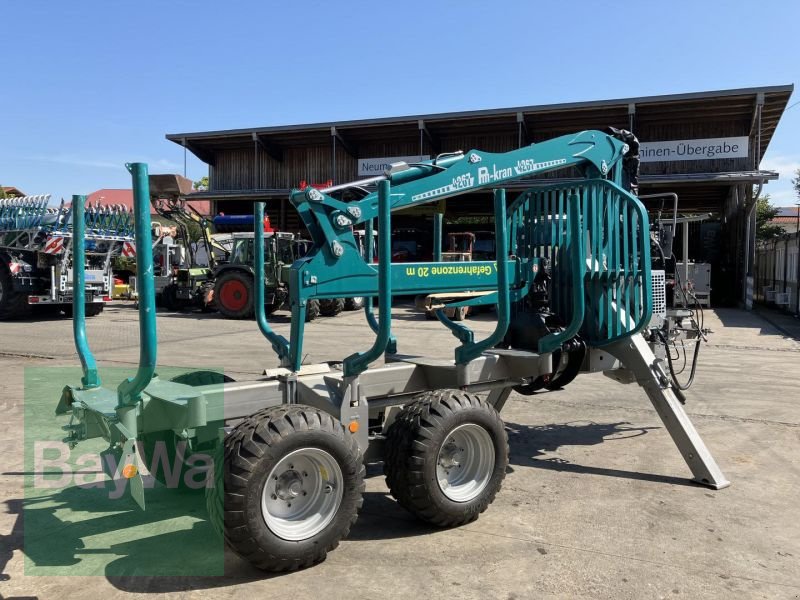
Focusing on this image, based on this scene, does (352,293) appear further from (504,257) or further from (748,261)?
(748,261)

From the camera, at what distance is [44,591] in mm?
3223

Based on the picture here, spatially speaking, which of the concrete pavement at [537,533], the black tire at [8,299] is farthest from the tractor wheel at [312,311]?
the concrete pavement at [537,533]

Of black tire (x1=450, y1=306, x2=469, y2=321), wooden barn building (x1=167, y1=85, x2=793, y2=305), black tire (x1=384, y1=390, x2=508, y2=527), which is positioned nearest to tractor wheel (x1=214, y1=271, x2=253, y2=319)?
black tire (x1=450, y1=306, x2=469, y2=321)

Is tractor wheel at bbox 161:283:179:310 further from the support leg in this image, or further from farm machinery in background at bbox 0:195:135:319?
the support leg

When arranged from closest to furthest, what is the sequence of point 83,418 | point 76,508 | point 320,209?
point 83,418
point 320,209
point 76,508

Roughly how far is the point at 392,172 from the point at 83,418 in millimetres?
2394

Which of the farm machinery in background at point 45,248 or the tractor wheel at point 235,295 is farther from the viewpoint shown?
Result: the tractor wheel at point 235,295

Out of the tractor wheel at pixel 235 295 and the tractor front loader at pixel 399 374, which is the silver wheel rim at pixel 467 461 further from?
the tractor wheel at pixel 235 295

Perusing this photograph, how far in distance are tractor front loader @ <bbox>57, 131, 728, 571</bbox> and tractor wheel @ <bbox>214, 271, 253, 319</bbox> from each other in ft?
41.1

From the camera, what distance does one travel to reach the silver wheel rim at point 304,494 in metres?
3.46

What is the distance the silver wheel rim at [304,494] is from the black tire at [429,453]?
1.53 ft

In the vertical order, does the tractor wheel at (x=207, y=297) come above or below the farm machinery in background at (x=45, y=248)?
below

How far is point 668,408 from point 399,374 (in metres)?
2.26

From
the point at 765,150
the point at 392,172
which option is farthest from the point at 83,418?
the point at 765,150
